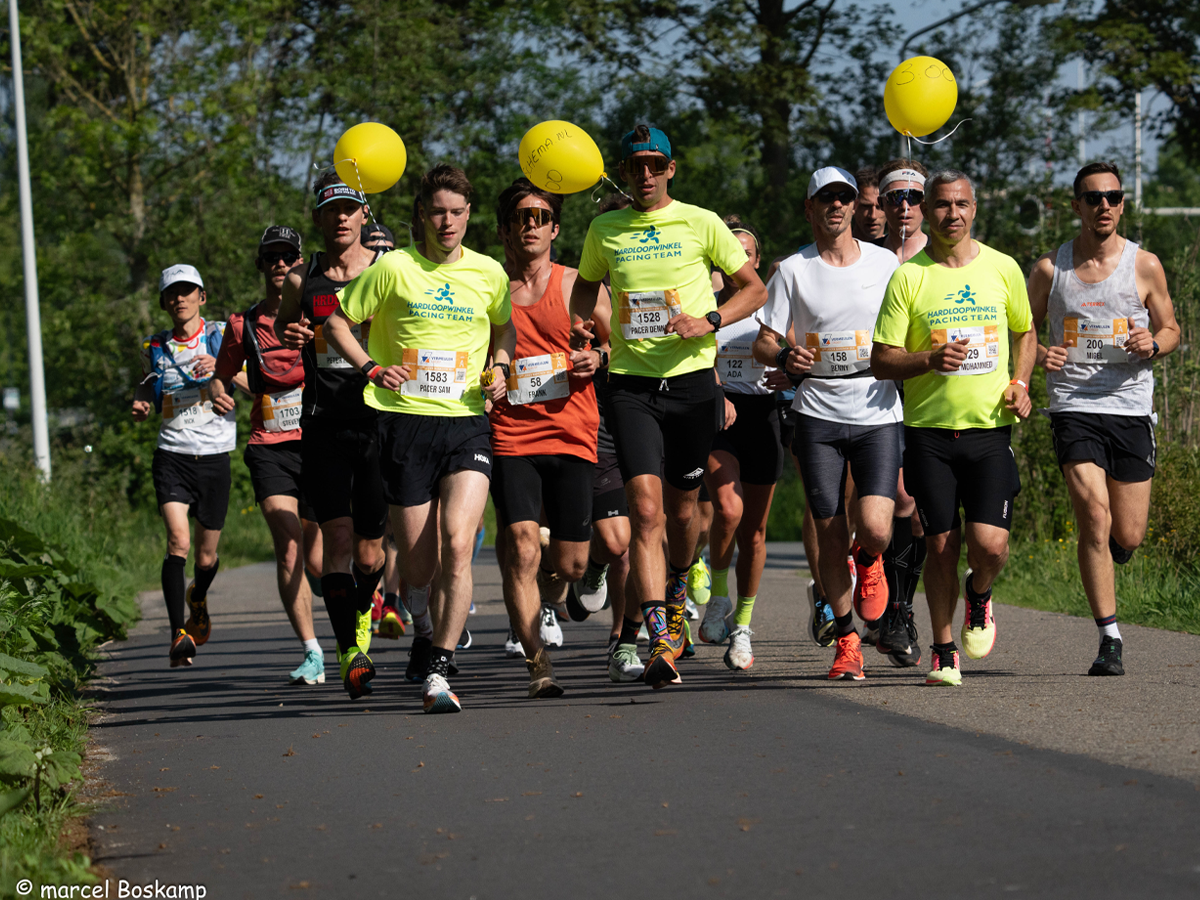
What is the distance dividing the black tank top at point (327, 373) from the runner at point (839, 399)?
1.93 m

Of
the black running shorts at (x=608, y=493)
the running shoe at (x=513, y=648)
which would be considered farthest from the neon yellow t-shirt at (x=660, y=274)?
the running shoe at (x=513, y=648)

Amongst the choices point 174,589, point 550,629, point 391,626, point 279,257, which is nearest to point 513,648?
point 550,629

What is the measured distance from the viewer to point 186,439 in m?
9.95

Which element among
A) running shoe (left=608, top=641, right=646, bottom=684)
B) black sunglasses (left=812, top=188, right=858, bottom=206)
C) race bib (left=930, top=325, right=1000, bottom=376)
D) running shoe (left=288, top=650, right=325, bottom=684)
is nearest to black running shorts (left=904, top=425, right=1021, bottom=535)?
race bib (left=930, top=325, right=1000, bottom=376)

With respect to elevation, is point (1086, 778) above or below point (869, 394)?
below

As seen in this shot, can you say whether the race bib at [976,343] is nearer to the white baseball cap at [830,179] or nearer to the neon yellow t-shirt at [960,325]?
the neon yellow t-shirt at [960,325]

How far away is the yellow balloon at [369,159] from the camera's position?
839 centimetres

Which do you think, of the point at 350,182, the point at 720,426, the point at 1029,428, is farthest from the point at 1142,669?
the point at 1029,428

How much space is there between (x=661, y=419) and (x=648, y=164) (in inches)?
45.8

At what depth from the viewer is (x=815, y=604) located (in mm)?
8656

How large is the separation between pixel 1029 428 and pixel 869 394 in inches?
248

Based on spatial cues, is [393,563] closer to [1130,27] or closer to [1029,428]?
[1029,428]

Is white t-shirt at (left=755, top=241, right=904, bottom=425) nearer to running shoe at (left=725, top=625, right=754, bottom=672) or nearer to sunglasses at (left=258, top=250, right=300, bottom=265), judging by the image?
running shoe at (left=725, top=625, right=754, bottom=672)

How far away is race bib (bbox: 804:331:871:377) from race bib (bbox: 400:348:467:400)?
1.71m
